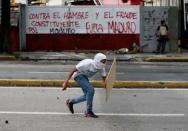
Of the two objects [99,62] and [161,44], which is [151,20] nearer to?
[161,44]

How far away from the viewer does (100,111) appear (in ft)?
40.8

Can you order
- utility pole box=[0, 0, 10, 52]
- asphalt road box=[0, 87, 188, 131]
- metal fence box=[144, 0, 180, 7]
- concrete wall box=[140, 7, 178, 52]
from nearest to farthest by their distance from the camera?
asphalt road box=[0, 87, 188, 131]
utility pole box=[0, 0, 10, 52]
concrete wall box=[140, 7, 178, 52]
metal fence box=[144, 0, 180, 7]

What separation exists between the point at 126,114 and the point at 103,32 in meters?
19.8

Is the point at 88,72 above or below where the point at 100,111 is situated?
above

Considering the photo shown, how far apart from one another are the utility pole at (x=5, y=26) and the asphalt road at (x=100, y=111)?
13944mm

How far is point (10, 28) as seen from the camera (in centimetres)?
3041

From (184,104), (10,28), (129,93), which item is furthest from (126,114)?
(10,28)

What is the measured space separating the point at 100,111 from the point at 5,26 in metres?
17.8

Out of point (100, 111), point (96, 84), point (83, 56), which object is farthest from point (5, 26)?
point (100, 111)

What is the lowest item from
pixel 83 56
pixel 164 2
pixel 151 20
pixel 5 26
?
pixel 83 56

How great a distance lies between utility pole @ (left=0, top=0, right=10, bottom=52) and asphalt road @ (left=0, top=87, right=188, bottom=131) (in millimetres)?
13944

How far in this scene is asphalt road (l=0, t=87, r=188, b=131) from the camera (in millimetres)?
10805

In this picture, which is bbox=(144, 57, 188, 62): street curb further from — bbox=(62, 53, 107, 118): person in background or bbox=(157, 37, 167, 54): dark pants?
bbox=(62, 53, 107, 118): person in background

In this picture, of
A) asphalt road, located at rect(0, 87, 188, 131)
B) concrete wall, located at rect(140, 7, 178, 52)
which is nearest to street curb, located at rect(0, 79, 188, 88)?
asphalt road, located at rect(0, 87, 188, 131)
